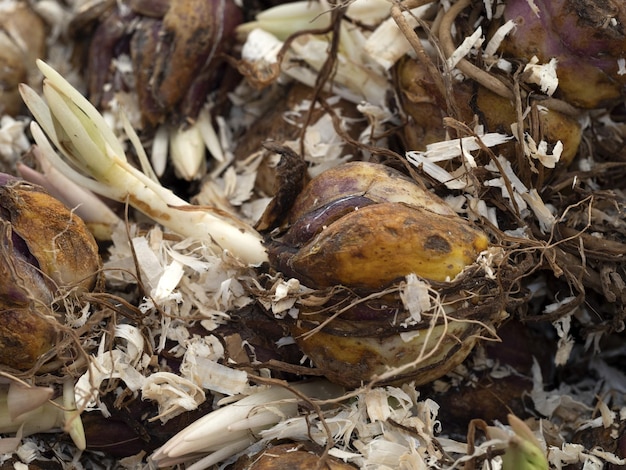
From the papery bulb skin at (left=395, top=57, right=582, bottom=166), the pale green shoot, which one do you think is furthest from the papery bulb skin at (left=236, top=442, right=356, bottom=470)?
the papery bulb skin at (left=395, top=57, right=582, bottom=166)

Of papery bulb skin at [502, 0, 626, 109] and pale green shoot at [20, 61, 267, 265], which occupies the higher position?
papery bulb skin at [502, 0, 626, 109]

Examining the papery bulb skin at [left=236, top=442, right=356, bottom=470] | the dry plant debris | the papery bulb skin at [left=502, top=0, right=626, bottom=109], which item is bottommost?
the papery bulb skin at [left=236, top=442, right=356, bottom=470]

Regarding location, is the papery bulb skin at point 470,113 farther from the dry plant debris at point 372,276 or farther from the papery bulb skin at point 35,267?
the papery bulb skin at point 35,267

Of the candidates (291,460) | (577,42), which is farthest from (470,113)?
(291,460)

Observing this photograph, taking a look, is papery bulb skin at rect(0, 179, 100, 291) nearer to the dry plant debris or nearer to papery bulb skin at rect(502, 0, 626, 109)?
the dry plant debris

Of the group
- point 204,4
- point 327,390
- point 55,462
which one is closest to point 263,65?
point 204,4

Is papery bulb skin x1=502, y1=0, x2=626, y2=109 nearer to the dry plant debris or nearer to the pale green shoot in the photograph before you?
the dry plant debris

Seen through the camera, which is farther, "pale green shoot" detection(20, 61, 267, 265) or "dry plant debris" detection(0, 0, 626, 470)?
"pale green shoot" detection(20, 61, 267, 265)

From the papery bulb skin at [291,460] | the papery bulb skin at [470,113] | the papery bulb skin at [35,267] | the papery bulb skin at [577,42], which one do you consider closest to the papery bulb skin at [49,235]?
the papery bulb skin at [35,267]

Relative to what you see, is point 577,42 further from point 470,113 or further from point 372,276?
point 372,276

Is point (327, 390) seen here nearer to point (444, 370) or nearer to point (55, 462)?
point (444, 370)
